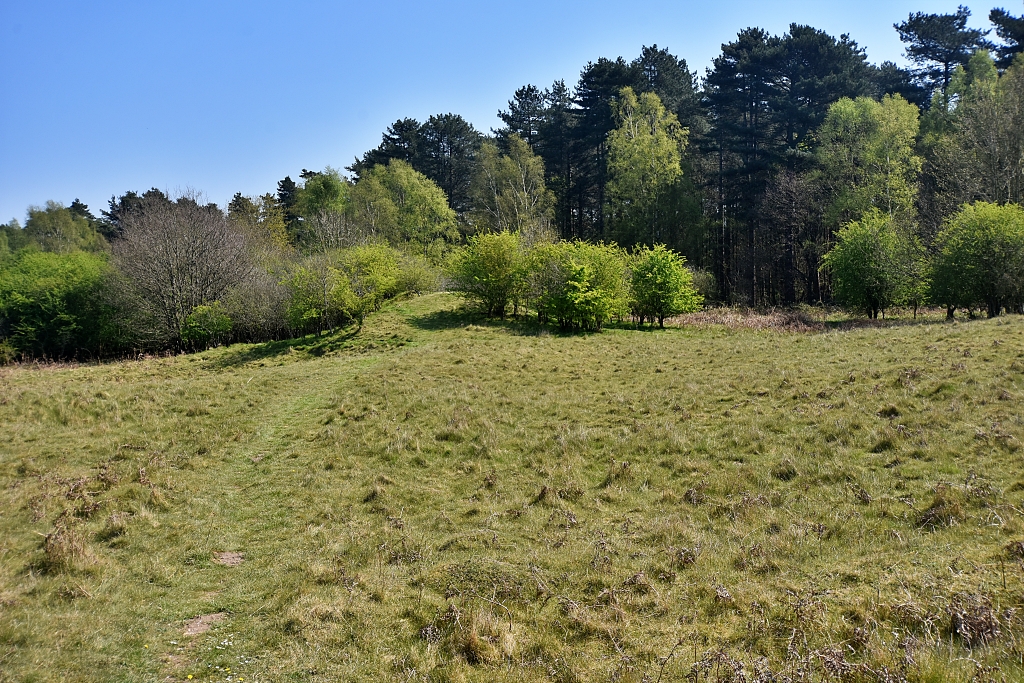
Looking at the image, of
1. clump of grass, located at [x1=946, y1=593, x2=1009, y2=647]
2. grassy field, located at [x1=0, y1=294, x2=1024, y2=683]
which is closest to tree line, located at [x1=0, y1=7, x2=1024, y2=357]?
grassy field, located at [x1=0, y1=294, x2=1024, y2=683]

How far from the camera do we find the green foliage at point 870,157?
3959cm

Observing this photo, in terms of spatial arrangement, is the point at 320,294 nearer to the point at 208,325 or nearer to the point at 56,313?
the point at 208,325

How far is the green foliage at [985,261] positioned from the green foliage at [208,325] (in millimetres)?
38174

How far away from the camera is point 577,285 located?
2780 cm

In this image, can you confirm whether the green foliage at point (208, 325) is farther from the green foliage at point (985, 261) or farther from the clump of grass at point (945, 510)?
the green foliage at point (985, 261)

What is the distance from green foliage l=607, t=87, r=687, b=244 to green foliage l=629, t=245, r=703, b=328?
1879 cm

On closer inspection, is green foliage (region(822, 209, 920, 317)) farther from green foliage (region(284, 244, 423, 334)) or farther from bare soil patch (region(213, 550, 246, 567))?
bare soil patch (region(213, 550, 246, 567))

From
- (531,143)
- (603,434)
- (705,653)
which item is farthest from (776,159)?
(705,653)

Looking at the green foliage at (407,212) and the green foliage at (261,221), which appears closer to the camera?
the green foliage at (261,221)

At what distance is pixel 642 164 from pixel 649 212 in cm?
410

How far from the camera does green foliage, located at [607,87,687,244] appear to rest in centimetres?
4684

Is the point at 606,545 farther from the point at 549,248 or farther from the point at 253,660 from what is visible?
the point at 549,248

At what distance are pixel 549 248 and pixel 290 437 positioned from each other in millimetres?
→ 18654

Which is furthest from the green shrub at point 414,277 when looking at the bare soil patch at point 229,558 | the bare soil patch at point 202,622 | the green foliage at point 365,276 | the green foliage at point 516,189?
the bare soil patch at point 202,622
